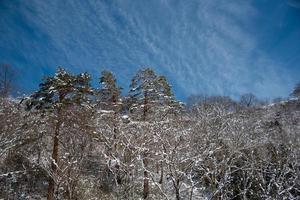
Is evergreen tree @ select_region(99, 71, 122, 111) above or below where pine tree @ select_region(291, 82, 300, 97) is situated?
below

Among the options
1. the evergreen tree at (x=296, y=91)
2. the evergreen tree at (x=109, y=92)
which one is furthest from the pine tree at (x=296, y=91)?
the evergreen tree at (x=109, y=92)

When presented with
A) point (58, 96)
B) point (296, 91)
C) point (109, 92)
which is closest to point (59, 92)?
point (58, 96)

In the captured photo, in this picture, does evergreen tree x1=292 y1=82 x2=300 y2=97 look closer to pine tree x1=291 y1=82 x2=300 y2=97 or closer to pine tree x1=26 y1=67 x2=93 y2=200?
pine tree x1=291 y1=82 x2=300 y2=97

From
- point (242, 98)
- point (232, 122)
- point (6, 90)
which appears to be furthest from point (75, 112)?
point (242, 98)

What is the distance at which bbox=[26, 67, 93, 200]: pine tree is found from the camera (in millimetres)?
22891

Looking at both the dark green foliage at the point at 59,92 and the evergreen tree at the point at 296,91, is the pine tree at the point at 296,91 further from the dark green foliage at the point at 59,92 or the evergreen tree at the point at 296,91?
the dark green foliage at the point at 59,92

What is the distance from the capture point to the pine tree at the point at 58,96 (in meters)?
22.9

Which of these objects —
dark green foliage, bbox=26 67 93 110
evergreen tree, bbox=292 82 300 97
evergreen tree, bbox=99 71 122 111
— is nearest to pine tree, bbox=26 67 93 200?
dark green foliage, bbox=26 67 93 110

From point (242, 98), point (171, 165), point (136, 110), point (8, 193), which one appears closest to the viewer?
point (171, 165)

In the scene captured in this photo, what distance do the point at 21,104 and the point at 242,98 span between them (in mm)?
70768

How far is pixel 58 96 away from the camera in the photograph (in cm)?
2388

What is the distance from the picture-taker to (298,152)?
67.3 ft

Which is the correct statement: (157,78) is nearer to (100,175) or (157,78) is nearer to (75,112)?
(75,112)

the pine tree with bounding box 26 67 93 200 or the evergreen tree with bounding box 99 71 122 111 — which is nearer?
the pine tree with bounding box 26 67 93 200
